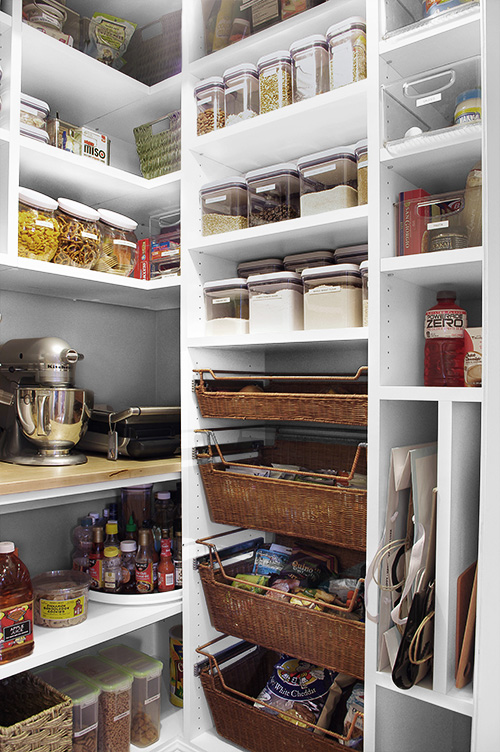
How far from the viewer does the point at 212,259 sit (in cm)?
185

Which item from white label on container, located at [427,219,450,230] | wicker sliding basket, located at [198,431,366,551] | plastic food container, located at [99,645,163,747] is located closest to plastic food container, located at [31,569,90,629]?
plastic food container, located at [99,645,163,747]

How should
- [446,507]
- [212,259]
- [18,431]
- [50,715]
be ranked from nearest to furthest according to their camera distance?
[446,507], [50,715], [18,431], [212,259]

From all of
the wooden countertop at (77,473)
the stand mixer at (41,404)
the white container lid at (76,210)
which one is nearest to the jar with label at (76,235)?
the white container lid at (76,210)

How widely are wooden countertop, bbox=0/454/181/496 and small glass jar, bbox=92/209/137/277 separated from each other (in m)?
0.62

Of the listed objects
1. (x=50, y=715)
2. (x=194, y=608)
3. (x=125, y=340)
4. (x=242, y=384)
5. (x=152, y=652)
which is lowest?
(x=152, y=652)

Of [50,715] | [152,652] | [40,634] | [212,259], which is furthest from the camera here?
[152,652]

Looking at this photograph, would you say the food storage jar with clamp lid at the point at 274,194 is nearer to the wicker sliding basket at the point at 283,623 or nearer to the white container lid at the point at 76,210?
the white container lid at the point at 76,210

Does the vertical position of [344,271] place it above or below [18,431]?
above

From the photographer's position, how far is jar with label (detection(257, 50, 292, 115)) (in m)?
1.53

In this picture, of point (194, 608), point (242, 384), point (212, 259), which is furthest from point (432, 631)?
point (212, 259)

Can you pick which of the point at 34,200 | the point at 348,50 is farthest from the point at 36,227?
the point at 348,50

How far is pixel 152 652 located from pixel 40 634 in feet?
2.65

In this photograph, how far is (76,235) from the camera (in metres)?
1.71

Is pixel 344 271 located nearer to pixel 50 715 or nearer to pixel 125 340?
pixel 125 340
